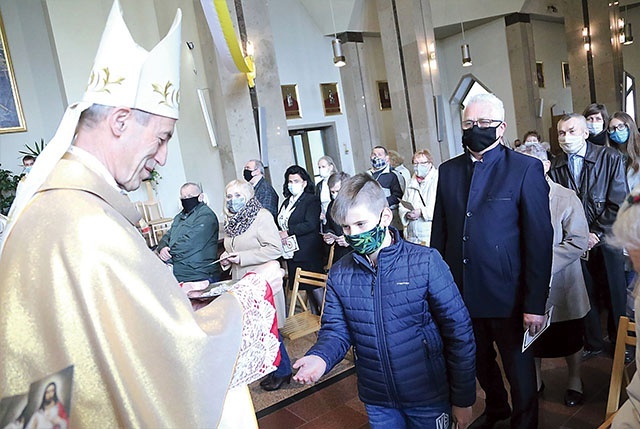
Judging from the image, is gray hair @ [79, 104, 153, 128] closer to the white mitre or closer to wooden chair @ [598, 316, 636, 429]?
the white mitre

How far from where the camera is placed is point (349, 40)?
1139cm

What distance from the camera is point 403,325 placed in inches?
69.3

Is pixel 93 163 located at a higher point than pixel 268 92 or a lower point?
lower

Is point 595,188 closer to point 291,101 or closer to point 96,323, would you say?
point 96,323

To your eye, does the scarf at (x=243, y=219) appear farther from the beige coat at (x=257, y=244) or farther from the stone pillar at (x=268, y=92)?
the stone pillar at (x=268, y=92)

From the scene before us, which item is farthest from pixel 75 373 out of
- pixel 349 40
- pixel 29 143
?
pixel 349 40

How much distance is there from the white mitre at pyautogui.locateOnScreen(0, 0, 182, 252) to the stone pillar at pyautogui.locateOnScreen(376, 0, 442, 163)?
8346 millimetres

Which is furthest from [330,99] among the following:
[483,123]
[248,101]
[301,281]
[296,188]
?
[483,123]

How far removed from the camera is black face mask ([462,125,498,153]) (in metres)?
2.17

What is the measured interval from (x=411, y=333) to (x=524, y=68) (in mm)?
12492

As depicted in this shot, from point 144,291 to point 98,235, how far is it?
168 mm

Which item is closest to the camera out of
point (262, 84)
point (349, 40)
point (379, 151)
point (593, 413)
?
point (593, 413)

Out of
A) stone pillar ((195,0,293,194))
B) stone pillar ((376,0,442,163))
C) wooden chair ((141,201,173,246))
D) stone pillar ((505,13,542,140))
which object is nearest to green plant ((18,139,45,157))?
wooden chair ((141,201,173,246))

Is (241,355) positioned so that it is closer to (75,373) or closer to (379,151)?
(75,373)
